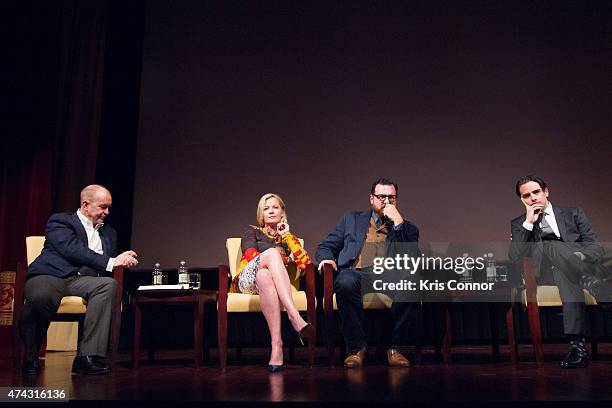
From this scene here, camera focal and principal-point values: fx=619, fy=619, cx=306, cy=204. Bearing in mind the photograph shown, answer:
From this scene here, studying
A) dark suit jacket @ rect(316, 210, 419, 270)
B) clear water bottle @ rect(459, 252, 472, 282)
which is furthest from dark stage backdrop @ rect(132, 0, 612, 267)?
dark suit jacket @ rect(316, 210, 419, 270)

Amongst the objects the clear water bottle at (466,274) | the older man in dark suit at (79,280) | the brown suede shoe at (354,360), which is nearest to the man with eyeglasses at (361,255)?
the brown suede shoe at (354,360)

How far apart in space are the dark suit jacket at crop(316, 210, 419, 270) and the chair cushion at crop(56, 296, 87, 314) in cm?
131

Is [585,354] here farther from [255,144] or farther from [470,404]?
[255,144]

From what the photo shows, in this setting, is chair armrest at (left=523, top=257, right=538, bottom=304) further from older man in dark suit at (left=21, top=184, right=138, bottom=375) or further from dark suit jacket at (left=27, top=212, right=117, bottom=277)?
dark suit jacket at (left=27, top=212, right=117, bottom=277)

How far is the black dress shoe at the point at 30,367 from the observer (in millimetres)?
2993

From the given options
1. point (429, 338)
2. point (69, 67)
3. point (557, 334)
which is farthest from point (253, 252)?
point (69, 67)

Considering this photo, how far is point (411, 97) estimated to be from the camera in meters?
4.87

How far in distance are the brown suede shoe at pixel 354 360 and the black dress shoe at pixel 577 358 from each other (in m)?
0.97

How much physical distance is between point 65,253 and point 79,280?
16 centimetres

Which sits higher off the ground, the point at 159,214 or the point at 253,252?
the point at 159,214

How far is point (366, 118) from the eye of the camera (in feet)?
16.0

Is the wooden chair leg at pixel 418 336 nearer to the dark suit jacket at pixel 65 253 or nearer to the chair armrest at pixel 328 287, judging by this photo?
the chair armrest at pixel 328 287

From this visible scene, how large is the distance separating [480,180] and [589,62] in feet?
4.12

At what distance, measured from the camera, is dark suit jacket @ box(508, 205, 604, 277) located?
327 cm
